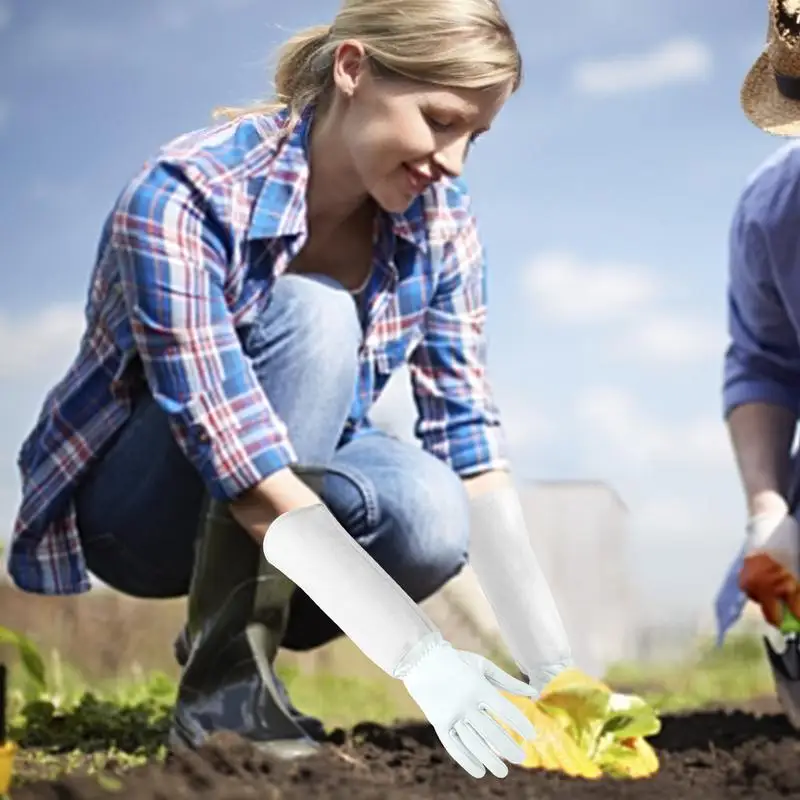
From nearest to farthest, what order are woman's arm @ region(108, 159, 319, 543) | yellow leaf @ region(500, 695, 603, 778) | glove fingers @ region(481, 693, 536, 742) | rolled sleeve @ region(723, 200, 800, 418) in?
glove fingers @ region(481, 693, 536, 742) < woman's arm @ region(108, 159, 319, 543) < yellow leaf @ region(500, 695, 603, 778) < rolled sleeve @ region(723, 200, 800, 418)

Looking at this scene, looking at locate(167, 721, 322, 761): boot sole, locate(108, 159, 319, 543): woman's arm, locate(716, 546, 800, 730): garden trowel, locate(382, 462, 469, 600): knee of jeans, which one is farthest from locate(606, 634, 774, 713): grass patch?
locate(108, 159, 319, 543): woman's arm

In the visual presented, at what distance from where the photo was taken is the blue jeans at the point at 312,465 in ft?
3.64

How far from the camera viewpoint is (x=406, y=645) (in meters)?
0.70

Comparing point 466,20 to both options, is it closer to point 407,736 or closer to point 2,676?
point 2,676

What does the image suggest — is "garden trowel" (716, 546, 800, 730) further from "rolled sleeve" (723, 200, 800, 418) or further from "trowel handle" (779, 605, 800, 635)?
"rolled sleeve" (723, 200, 800, 418)

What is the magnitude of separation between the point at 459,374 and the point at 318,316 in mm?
179

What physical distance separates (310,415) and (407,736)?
1.21ft

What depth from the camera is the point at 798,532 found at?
1.43 meters

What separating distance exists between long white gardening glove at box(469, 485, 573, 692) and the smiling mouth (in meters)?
0.26

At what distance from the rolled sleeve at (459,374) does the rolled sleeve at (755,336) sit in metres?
0.39

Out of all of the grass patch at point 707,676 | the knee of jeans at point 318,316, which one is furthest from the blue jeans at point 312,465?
the grass patch at point 707,676

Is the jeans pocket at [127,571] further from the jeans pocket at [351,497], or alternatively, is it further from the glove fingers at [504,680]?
the glove fingers at [504,680]

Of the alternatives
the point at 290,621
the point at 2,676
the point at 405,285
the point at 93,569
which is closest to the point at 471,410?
the point at 405,285

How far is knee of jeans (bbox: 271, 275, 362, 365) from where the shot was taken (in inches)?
43.5
